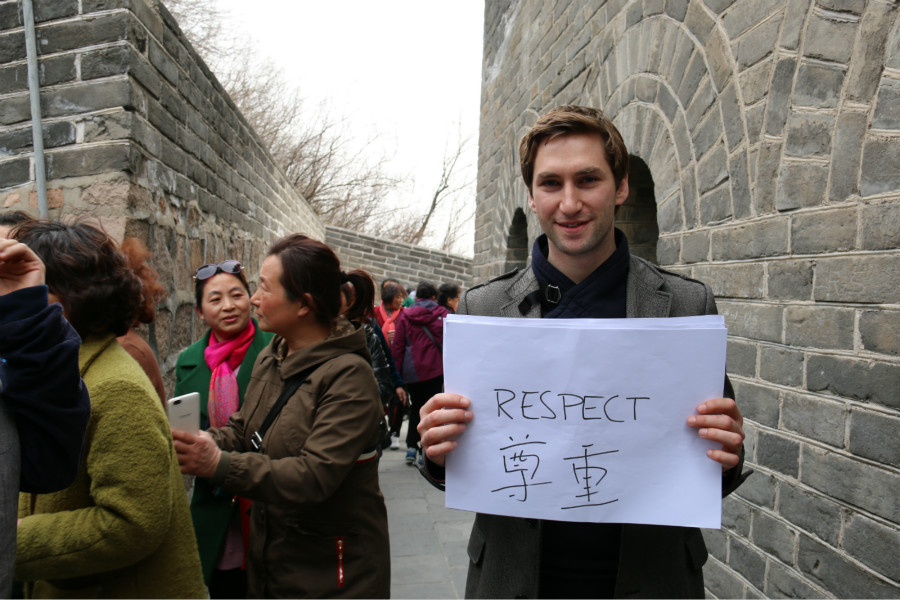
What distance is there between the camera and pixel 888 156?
6.50ft

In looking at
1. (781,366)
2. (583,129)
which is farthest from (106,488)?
(781,366)

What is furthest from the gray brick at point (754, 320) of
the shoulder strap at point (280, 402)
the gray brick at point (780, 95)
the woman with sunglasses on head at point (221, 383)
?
the woman with sunglasses on head at point (221, 383)

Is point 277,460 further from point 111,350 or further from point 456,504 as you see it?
point 456,504

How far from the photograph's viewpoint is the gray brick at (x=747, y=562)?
8.63 ft

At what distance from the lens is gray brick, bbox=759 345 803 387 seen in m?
2.42

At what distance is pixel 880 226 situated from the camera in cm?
201

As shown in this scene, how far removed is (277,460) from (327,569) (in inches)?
16.0

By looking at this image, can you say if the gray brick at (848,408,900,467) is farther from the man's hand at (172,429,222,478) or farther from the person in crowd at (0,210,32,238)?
the person in crowd at (0,210,32,238)

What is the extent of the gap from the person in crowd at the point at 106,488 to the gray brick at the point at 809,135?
2.43 meters

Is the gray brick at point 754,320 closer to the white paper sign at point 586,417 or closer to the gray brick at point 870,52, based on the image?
the gray brick at point 870,52

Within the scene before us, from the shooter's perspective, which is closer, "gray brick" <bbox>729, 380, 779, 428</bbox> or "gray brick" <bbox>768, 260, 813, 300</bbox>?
"gray brick" <bbox>768, 260, 813, 300</bbox>

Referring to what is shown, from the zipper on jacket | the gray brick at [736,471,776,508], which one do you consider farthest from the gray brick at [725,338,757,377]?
the zipper on jacket

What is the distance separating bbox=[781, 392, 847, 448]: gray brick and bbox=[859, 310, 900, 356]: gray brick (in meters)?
0.27

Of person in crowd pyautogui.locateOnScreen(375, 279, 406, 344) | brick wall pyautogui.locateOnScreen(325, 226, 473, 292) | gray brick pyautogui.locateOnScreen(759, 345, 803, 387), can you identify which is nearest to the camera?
gray brick pyautogui.locateOnScreen(759, 345, 803, 387)
